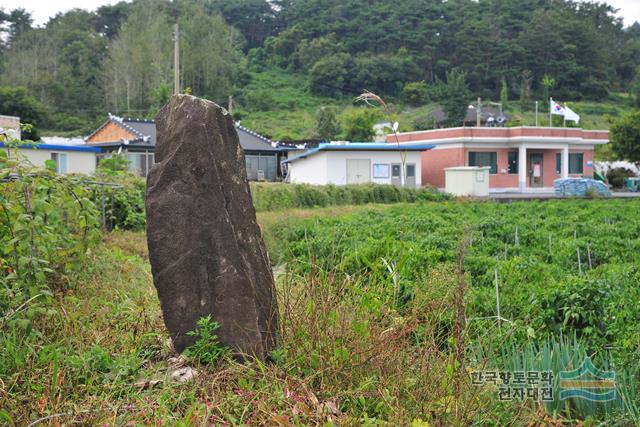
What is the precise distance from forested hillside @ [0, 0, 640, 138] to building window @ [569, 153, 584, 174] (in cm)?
1948

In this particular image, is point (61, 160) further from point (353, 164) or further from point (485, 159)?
point (485, 159)

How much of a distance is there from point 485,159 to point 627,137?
1007 cm

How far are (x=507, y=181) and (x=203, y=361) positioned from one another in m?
39.1

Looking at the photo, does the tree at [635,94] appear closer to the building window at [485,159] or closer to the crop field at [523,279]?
the building window at [485,159]

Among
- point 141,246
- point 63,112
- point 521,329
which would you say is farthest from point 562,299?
A: point 63,112

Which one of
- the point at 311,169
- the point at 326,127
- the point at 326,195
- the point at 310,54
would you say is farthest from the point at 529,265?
the point at 310,54

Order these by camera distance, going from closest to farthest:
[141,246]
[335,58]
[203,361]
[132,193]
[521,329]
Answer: [203,361] < [521,329] < [141,246] < [132,193] < [335,58]

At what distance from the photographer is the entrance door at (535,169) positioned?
42750 mm

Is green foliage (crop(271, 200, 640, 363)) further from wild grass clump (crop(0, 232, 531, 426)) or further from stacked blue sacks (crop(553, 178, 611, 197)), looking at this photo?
stacked blue sacks (crop(553, 178, 611, 197))

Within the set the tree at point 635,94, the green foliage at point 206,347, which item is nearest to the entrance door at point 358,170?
the green foliage at point 206,347

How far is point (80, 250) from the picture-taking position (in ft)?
21.5

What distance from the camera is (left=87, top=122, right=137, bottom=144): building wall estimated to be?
125ft

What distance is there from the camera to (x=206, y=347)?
14.3ft

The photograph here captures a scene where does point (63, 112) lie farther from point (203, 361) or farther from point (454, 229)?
point (203, 361)
